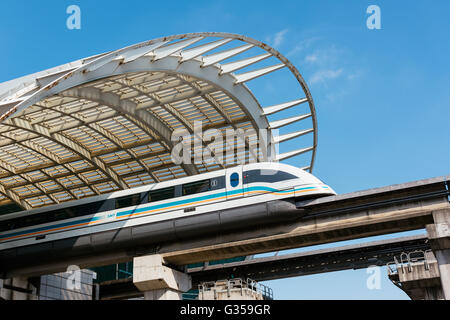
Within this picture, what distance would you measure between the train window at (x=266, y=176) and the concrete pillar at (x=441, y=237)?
556 centimetres

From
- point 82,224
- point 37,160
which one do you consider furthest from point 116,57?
point 37,160

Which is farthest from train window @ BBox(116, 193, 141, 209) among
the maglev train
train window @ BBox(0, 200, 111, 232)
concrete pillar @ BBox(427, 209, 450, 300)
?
concrete pillar @ BBox(427, 209, 450, 300)

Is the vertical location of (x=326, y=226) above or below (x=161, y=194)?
below

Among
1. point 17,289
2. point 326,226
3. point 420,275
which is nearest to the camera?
point 326,226

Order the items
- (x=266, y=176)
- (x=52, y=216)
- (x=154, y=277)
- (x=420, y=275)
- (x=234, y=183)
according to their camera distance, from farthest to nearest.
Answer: (x=52, y=216)
(x=420, y=275)
(x=154, y=277)
(x=234, y=183)
(x=266, y=176)

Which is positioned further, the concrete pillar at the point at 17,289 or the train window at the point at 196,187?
the concrete pillar at the point at 17,289

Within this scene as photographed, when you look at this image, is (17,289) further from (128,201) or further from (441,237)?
(441,237)

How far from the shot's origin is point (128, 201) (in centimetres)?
2445

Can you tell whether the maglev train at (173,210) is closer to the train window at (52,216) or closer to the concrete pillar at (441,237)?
the train window at (52,216)

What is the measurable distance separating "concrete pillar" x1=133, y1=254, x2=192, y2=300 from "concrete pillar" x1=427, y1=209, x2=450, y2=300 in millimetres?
11321

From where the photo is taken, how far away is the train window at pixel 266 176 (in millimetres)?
21766

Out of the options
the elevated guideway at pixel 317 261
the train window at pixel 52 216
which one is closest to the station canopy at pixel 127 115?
the train window at pixel 52 216

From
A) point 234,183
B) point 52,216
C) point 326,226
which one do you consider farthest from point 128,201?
point 326,226

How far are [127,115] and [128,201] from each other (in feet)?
43.9
